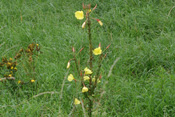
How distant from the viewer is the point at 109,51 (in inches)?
145

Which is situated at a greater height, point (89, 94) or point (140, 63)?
point (89, 94)

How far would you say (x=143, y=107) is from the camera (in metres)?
2.75

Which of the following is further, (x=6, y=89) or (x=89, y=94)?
(x=6, y=89)

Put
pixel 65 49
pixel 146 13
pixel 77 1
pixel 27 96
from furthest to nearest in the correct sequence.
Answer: pixel 77 1, pixel 146 13, pixel 65 49, pixel 27 96

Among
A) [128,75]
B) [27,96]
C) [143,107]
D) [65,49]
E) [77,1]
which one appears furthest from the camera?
[77,1]

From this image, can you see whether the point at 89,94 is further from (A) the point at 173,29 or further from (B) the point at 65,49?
(A) the point at 173,29

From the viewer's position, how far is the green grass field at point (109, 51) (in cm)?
274

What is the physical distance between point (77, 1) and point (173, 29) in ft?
5.69

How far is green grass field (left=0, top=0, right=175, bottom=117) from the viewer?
2.74 metres

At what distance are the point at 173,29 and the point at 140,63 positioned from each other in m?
0.97

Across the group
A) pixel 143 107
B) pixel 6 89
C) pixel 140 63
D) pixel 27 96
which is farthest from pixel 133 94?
pixel 6 89

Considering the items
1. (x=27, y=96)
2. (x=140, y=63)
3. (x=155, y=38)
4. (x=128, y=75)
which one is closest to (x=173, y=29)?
(x=155, y=38)

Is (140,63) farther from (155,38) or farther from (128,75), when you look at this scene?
(155,38)

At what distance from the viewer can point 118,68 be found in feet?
11.1
